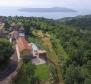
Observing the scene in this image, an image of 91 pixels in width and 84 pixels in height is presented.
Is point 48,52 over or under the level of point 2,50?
under

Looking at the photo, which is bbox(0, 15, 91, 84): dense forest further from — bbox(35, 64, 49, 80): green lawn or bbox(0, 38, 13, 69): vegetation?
bbox(0, 38, 13, 69): vegetation

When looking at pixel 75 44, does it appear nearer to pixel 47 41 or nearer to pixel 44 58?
pixel 44 58

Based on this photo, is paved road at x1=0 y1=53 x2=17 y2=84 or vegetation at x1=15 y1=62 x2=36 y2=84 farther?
vegetation at x1=15 y1=62 x2=36 y2=84

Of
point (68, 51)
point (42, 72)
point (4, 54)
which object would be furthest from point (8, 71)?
point (68, 51)

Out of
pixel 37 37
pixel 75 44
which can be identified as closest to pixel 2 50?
pixel 75 44

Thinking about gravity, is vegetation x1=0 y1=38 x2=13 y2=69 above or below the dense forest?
above

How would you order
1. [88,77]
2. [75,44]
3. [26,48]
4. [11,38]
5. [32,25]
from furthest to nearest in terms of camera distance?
[32,25] < [11,38] < [75,44] < [26,48] < [88,77]

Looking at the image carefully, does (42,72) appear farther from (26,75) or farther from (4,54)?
(4,54)

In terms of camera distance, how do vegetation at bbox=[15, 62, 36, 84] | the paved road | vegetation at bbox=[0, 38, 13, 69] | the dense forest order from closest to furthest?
the dense forest, the paved road, vegetation at bbox=[15, 62, 36, 84], vegetation at bbox=[0, 38, 13, 69]

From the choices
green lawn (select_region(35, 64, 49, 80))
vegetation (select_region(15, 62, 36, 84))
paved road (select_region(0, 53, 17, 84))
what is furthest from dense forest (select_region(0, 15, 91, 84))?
paved road (select_region(0, 53, 17, 84))
